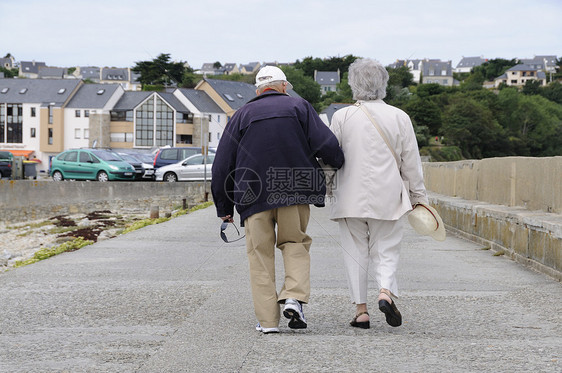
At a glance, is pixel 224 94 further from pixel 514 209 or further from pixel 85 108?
pixel 514 209

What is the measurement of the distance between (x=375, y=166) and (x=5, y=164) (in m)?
39.0

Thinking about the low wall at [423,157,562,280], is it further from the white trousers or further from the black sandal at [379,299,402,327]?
the black sandal at [379,299,402,327]

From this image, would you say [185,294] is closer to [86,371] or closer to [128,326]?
[128,326]

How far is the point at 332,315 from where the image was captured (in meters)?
5.47

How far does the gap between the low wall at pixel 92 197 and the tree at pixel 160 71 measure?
75417mm

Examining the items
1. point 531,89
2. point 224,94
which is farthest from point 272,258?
point 531,89

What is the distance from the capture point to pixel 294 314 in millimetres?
4789

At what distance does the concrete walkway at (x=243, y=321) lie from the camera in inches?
156

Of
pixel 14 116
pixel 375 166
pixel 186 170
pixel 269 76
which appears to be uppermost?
pixel 14 116

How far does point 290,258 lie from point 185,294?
1845 mm

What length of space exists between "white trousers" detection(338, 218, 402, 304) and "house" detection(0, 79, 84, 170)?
303ft

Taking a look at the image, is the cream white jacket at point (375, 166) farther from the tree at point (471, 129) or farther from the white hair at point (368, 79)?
the tree at point (471, 129)

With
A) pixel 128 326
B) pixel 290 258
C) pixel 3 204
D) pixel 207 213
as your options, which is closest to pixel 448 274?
pixel 290 258

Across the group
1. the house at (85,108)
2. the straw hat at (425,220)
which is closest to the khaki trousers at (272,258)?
the straw hat at (425,220)
